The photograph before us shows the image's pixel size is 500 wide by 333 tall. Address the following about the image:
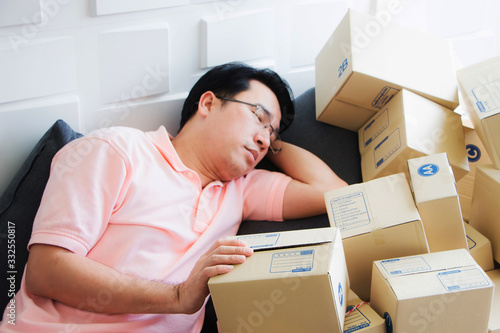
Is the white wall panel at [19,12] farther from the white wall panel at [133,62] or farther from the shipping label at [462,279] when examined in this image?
the shipping label at [462,279]

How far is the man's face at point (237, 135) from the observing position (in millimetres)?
1618

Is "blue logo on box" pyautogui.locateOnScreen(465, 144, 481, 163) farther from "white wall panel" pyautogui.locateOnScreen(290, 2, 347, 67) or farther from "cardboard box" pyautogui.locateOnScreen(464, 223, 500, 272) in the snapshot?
"white wall panel" pyautogui.locateOnScreen(290, 2, 347, 67)

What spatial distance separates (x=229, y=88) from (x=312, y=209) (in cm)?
48

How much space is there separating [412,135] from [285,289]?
72 centimetres

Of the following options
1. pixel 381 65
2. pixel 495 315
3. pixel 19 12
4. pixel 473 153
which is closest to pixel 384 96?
pixel 381 65

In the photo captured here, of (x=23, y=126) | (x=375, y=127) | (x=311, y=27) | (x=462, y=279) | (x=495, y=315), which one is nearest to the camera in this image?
(x=462, y=279)

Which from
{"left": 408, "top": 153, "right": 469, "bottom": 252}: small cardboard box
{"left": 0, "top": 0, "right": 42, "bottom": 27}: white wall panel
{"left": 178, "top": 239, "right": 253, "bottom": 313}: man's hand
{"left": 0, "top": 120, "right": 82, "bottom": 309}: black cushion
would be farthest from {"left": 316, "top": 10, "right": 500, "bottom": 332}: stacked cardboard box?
{"left": 0, "top": 0, "right": 42, "bottom": 27}: white wall panel

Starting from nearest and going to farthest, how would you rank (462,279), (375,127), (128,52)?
(462,279) → (128,52) → (375,127)

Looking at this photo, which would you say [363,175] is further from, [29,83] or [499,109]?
[29,83]

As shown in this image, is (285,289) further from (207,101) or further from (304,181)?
(207,101)

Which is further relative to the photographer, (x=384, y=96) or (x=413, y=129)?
(x=384, y=96)

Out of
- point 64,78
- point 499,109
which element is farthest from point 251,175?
point 499,109

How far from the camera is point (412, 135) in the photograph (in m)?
1.61

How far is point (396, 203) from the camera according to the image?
4.72 ft
